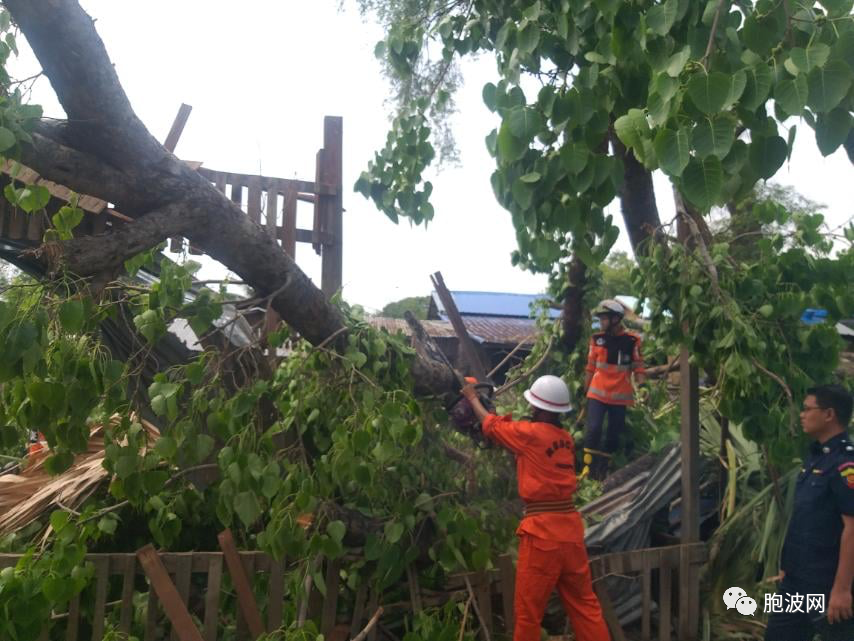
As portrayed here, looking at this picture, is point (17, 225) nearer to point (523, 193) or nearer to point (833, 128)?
point (523, 193)

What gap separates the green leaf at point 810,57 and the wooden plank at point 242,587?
9.01ft

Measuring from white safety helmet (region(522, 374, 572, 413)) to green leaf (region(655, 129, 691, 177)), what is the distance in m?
2.08

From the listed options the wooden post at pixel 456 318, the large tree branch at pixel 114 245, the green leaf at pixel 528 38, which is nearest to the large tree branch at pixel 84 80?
the large tree branch at pixel 114 245

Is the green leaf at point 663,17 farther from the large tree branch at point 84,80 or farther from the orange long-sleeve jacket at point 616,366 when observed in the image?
the orange long-sleeve jacket at point 616,366

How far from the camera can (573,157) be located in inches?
88.4

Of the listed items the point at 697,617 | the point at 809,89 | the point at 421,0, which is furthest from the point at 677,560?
the point at 421,0

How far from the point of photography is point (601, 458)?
5547 millimetres

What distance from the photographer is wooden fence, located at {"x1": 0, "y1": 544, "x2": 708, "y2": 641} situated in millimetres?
3305

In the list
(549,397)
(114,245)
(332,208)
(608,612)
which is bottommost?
(608,612)

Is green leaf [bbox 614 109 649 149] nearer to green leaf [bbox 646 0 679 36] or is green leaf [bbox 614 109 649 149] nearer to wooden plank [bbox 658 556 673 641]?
green leaf [bbox 646 0 679 36]

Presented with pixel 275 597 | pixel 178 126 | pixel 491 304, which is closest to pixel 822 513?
pixel 275 597

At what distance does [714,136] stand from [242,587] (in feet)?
8.76

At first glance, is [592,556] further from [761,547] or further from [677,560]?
[761,547]

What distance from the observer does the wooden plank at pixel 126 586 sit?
3312 mm
